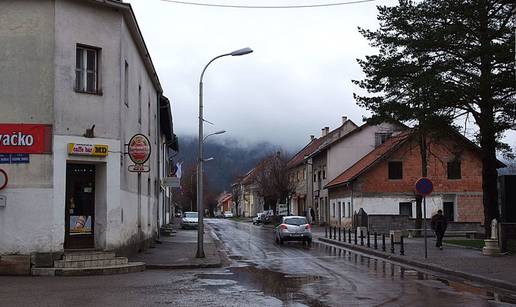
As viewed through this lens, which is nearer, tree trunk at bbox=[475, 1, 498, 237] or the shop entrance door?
the shop entrance door

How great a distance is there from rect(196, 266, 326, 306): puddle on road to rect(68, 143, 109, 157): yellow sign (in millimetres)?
4970

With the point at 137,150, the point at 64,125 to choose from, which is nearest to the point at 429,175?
the point at 137,150

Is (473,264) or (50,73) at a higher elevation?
(50,73)

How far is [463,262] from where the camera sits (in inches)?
796

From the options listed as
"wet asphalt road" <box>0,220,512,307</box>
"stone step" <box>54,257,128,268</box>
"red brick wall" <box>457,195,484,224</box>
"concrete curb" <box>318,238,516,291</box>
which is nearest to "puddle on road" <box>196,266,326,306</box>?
"wet asphalt road" <box>0,220,512,307</box>

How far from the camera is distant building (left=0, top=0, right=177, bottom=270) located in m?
17.5

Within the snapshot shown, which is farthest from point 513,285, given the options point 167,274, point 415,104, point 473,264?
point 415,104

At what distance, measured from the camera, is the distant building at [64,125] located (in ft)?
57.4

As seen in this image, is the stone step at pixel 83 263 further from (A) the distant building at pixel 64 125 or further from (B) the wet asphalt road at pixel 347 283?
(B) the wet asphalt road at pixel 347 283

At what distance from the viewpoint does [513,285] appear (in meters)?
14.4

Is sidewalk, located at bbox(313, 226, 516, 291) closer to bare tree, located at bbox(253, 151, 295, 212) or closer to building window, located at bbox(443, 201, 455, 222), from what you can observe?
building window, located at bbox(443, 201, 455, 222)

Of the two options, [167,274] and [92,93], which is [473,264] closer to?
[167,274]

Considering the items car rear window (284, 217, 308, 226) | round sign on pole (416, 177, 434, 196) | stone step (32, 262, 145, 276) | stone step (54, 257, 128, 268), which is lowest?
stone step (32, 262, 145, 276)

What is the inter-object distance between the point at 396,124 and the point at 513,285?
12.9 metres
